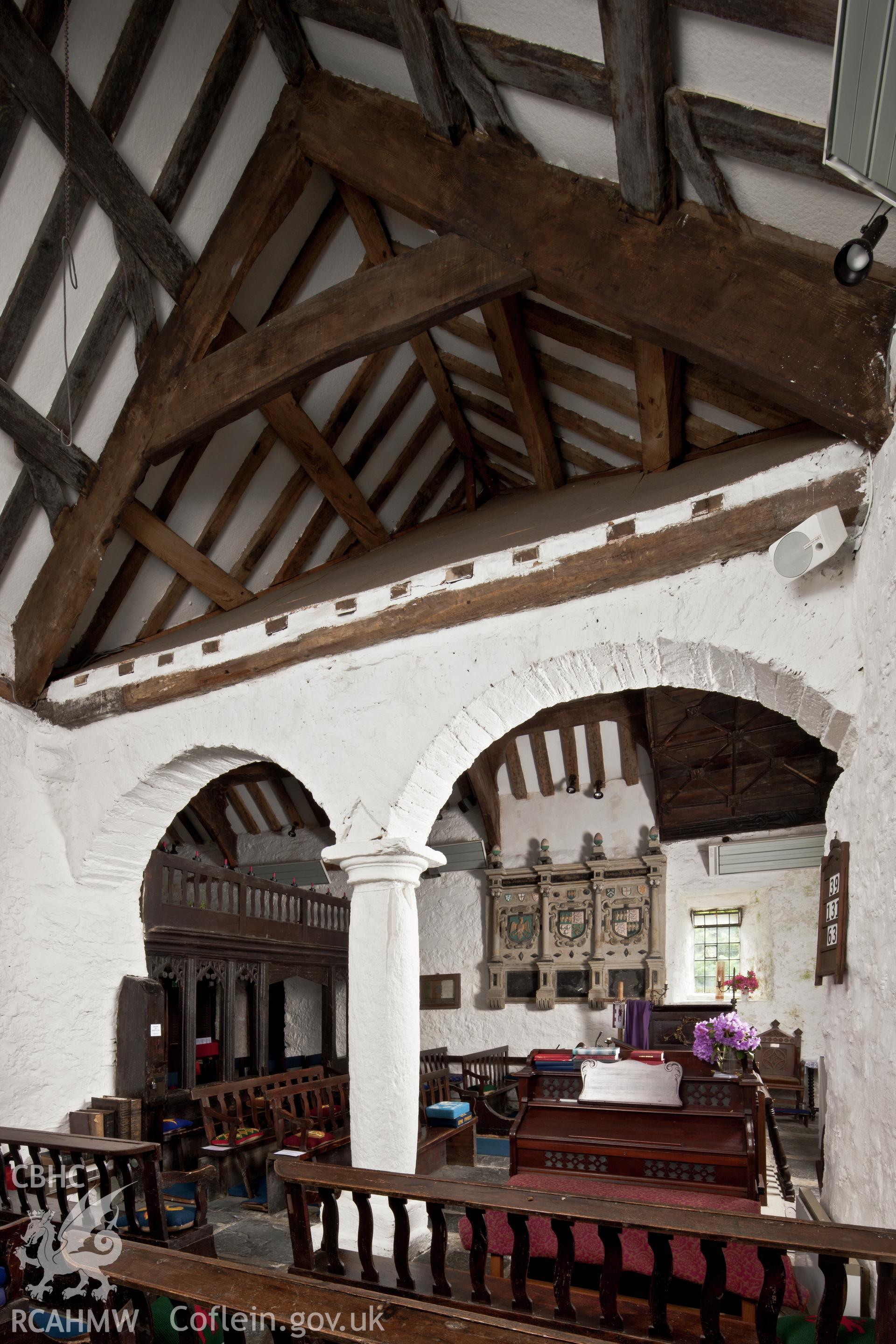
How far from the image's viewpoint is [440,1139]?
544 centimetres

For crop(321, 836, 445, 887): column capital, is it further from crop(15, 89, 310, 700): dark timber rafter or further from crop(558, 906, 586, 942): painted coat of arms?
crop(558, 906, 586, 942): painted coat of arms

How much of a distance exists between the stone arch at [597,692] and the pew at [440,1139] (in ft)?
7.14

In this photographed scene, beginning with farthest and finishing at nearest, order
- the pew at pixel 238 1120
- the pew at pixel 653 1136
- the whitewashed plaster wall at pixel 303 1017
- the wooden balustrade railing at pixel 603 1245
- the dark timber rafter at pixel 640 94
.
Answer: the whitewashed plaster wall at pixel 303 1017
the pew at pixel 238 1120
the pew at pixel 653 1136
the dark timber rafter at pixel 640 94
the wooden balustrade railing at pixel 603 1245

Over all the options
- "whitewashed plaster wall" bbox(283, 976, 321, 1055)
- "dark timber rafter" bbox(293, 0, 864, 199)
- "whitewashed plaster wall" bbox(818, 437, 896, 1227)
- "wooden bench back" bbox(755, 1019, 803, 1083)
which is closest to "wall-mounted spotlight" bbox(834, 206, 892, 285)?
"dark timber rafter" bbox(293, 0, 864, 199)

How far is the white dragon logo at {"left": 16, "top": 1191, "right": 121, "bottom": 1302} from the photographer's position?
2264mm

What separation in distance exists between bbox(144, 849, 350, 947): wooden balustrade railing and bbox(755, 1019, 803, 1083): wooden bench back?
13.7 feet

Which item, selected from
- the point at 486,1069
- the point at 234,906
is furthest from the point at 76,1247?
the point at 486,1069

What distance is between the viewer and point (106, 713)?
5570mm

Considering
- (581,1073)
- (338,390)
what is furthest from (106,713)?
(581,1073)

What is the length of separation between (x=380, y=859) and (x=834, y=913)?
2.16 m

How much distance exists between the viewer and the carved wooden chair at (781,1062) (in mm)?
7898

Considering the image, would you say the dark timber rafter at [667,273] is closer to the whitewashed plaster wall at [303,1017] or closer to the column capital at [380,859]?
the column capital at [380,859]

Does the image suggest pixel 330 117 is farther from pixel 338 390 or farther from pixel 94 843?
pixel 94 843

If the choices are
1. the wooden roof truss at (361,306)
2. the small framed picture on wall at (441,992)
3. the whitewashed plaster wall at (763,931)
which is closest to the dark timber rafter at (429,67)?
the wooden roof truss at (361,306)
